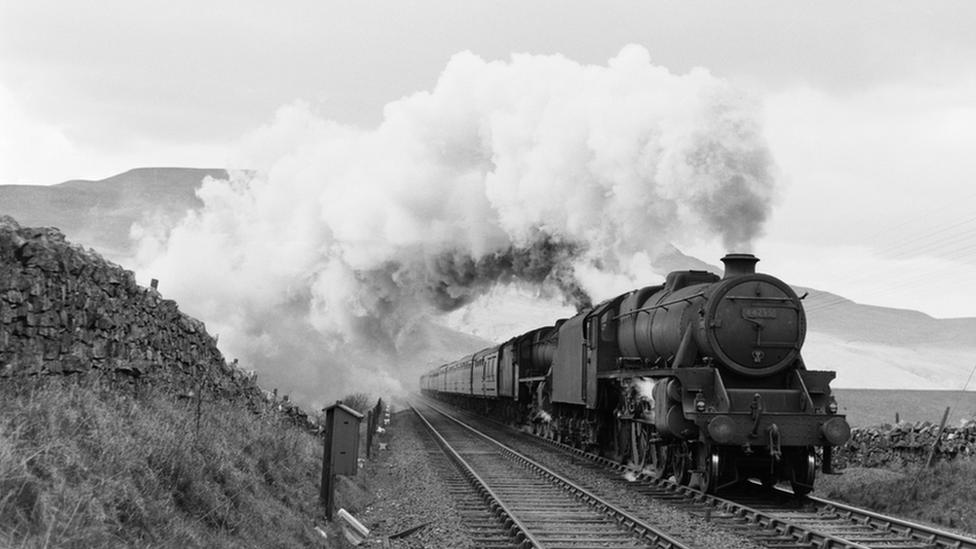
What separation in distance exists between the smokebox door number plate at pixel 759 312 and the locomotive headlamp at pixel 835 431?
1775mm

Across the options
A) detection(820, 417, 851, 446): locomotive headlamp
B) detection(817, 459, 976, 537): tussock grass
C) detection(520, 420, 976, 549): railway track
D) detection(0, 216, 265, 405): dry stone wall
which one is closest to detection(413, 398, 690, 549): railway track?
detection(520, 420, 976, 549): railway track

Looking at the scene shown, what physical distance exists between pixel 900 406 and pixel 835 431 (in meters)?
43.2

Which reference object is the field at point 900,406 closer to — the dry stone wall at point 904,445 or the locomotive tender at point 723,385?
the dry stone wall at point 904,445

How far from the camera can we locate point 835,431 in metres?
12.0

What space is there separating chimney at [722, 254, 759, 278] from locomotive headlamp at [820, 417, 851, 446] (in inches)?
102

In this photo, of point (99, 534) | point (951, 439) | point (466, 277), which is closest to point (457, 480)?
point (951, 439)

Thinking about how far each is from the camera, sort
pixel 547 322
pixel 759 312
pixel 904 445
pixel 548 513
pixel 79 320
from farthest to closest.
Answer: pixel 547 322
pixel 904 445
pixel 759 312
pixel 548 513
pixel 79 320

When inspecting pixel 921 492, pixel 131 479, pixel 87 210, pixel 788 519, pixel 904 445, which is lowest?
pixel 788 519

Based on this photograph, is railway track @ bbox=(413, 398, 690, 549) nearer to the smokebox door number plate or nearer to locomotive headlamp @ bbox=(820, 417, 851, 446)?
locomotive headlamp @ bbox=(820, 417, 851, 446)

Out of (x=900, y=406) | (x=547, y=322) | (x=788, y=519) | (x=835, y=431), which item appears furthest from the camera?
(x=547, y=322)

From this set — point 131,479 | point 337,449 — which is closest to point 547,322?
point 337,449

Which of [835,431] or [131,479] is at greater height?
[835,431]

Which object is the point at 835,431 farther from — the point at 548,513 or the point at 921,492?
the point at 548,513

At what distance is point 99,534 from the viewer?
540 cm
